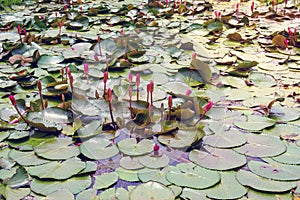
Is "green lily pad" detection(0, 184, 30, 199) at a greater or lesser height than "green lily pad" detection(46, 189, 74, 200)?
lesser

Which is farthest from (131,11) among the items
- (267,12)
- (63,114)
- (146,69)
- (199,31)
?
(63,114)

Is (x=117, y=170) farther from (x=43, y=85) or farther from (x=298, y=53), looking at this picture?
(x=298, y=53)

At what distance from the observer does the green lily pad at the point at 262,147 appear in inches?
56.7

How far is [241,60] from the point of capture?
2.43 meters

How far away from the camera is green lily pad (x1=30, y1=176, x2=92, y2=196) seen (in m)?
1.27

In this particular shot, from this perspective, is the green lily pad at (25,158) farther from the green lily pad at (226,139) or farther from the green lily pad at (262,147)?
the green lily pad at (262,147)

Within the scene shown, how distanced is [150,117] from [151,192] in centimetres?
45

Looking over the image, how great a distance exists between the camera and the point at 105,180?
1318 mm

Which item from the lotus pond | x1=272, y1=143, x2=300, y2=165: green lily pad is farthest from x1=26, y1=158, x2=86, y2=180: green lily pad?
x1=272, y1=143, x2=300, y2=165: green lily pad

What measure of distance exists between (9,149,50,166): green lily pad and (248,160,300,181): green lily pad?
2.49ft

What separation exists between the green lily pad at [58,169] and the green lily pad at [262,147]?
1.98ft

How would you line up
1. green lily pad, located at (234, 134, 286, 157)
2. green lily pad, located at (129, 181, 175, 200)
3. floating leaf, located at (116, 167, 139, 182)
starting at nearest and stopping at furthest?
green lily pad, located at (129, 181, 175, 200)
floating leaf, located at (116, 167, 139, 182)
green lily pad, located at (234, 134, 286, 157)

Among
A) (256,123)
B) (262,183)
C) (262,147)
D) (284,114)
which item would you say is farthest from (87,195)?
(284,114)

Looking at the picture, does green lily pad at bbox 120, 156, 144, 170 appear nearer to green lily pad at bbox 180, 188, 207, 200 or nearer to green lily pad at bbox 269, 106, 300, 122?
green lily pad at bbox 180, 188, 207, 200
